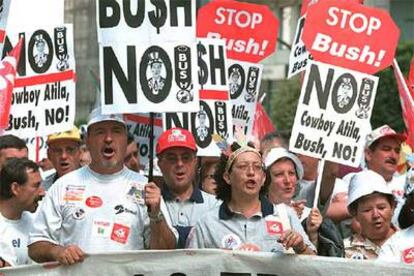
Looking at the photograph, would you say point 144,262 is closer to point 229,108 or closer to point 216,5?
point 229,108

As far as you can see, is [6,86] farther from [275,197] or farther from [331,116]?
[331,116]

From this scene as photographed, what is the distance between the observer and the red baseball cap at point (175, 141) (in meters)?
9.92

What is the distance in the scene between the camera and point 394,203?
9906mm

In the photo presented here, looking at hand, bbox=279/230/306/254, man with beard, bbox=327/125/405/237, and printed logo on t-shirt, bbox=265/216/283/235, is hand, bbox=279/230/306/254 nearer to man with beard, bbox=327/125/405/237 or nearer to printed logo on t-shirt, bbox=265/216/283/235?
printed logo on t-shirt, bbox=265/216/283/235

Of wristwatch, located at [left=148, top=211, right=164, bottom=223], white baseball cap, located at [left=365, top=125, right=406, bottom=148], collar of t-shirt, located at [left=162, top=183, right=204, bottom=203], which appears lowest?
wristwatch, located at [left=148, top=211, right=164, bottom=223]

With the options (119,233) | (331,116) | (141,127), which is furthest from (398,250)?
(141,127)

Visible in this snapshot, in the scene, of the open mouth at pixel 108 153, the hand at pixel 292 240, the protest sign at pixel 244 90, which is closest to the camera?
the hand at pixel 292 240

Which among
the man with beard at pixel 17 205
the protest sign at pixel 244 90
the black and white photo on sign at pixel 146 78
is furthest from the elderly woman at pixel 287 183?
the protest sign at pixel 244 90

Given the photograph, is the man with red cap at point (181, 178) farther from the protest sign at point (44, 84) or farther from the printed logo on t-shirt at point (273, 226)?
the protest sign at point (44, 84)

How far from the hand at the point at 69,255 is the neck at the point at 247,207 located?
97 centimetres

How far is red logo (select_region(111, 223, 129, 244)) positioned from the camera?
910 cm

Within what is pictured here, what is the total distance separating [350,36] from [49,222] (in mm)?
2765

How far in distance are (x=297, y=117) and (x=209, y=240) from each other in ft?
4.83

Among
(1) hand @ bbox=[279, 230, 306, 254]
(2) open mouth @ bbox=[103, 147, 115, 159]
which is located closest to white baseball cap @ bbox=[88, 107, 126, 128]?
(2) open mouth @ bbox=[103, 147, 115, 159]
